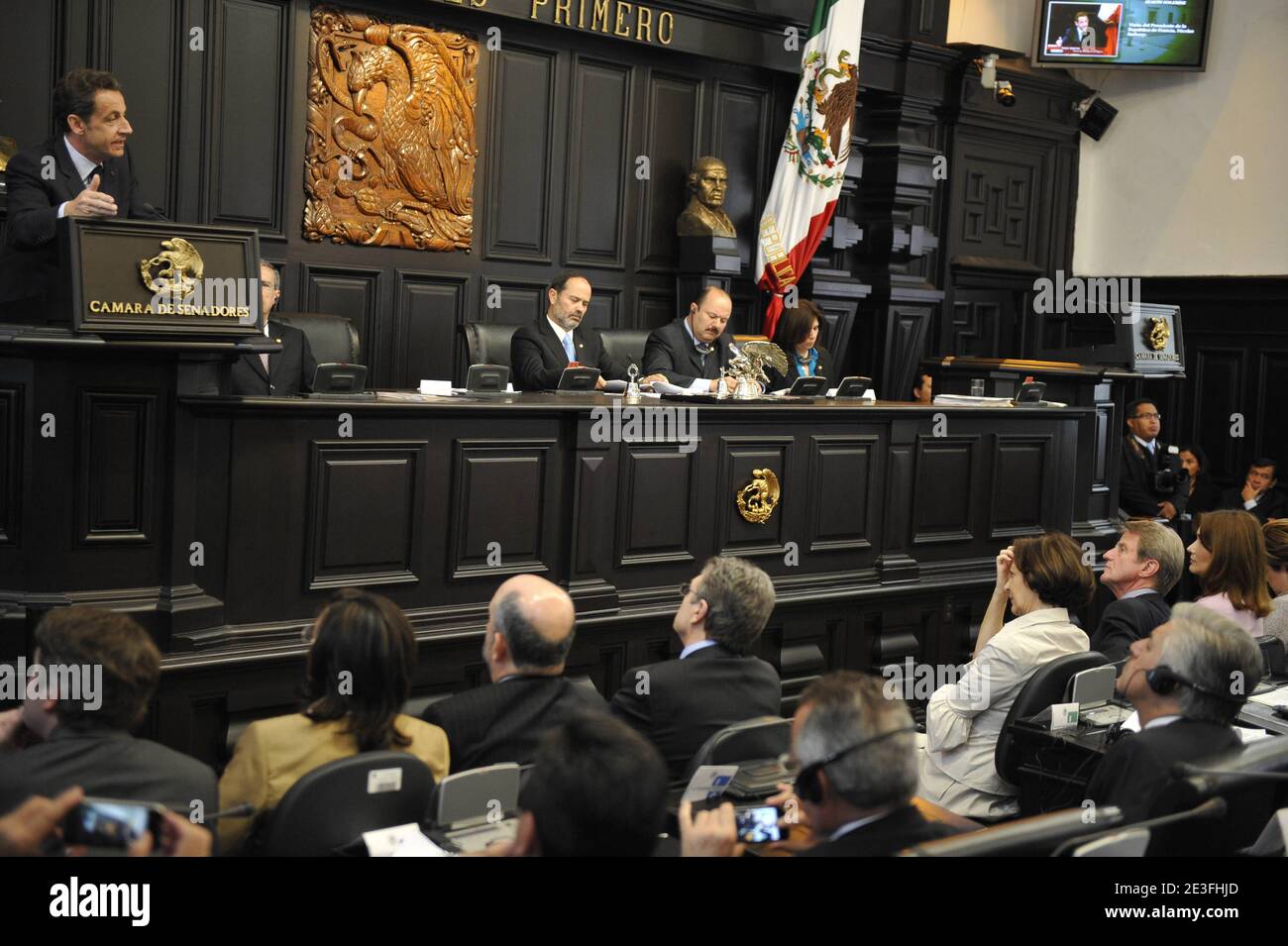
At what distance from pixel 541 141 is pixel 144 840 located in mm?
6626

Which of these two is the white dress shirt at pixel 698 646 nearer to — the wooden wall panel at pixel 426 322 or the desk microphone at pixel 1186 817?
the desk microphone at pixel 1186 817

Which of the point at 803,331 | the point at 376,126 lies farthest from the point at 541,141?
the point at 803,331

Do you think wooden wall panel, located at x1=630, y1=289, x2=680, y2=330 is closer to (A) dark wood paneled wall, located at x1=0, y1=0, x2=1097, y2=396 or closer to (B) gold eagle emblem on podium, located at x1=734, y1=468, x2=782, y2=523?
(A) dark wood paneled wall, located at x1=0, y1=0, x2=1097, y2=396

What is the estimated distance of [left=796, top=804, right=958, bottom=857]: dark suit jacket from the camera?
88.1 inches

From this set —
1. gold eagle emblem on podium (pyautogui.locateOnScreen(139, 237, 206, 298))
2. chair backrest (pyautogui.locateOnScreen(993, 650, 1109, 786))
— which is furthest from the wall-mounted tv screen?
gold eagle emblem on podium (pyautogui.locateOnScreen(139, 237, 206, 298))

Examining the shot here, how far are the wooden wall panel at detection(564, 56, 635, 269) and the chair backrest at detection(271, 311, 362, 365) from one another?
1963mm

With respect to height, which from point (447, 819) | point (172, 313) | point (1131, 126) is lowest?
point (447, 819)

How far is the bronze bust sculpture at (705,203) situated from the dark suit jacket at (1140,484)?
8.89 feet

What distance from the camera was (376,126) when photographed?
7414 mm

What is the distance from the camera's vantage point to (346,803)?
2.46m

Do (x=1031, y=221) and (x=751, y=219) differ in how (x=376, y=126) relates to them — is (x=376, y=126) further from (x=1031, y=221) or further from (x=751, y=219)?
(x=1031, y=221)

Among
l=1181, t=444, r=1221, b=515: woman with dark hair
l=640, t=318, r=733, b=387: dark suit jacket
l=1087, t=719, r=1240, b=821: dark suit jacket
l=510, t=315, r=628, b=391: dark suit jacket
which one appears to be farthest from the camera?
l=1181, t=444, r=1221, b=515: woman with dark hair

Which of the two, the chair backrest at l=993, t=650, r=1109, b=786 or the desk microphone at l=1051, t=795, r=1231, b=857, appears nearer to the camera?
the desk microphone at l=1051, t=795, r=1231, b=857

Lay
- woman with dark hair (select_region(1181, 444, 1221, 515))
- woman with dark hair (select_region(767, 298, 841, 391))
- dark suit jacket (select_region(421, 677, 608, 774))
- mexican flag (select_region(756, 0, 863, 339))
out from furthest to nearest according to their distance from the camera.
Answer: woman with dark hair (select_region(1181, 444, 1221, 515)) < mexican flag (select_region(756, 0, 863, 339)) < woman with dark hair (select_region(767, 298, 841, 391)) < dark suit jacket (select_region(421, 677, 608, 774))
